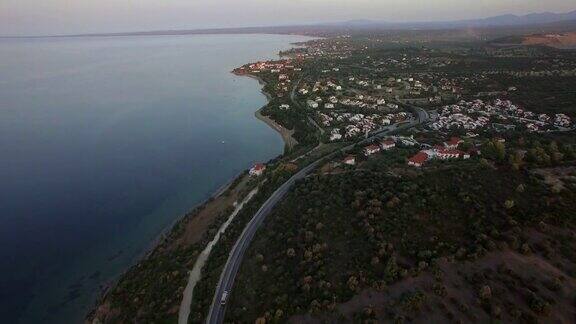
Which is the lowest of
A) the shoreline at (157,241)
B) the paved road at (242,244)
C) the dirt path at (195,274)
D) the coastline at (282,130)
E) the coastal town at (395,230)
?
the coastline at (282,130)

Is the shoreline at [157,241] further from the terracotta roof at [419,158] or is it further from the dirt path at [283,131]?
the terracotta roof at [419,158]

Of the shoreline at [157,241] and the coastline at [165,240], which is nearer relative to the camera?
the coastline at [165,240]

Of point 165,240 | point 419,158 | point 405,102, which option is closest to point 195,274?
point 165,240

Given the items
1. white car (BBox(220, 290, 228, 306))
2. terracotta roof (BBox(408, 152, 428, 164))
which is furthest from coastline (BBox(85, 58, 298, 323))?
terracotta roof (BBox(408, 152, 428, 164))

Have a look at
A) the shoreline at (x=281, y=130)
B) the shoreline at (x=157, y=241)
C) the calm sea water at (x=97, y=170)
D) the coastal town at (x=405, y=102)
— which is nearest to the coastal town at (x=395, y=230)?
the coastal town at (x=405, y=102)

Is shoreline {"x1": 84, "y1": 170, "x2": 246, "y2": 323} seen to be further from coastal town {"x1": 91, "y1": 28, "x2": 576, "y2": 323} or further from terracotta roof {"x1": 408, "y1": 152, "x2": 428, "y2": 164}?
terracotta roof {"x1": 408, "y1": 152, "x2": 428, "y2": 164}

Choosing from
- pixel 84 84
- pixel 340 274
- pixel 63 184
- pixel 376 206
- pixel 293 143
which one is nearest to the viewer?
pixel 340 274

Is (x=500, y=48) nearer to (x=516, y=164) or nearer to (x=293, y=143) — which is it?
(x=293, y=143)

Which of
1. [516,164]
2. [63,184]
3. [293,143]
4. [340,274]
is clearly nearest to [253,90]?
[293,143]

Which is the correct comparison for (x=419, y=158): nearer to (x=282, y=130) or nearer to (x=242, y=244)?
(x=242, y=244)
